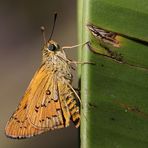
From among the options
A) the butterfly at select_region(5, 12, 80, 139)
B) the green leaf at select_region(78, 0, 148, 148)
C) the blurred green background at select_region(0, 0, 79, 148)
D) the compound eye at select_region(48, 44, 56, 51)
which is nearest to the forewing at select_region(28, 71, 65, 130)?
the butterfly at select_region(5, 12, 80, 139)

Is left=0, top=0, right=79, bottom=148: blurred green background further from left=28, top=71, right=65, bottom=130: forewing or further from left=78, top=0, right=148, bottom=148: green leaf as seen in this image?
left=78, top=0, right=148, bottom=148: green leaf

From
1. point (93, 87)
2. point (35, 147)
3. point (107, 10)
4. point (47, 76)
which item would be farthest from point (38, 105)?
point (35, 147)

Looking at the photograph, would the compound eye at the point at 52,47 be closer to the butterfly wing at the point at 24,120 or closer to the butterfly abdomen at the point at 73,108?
the butterfly wing at the point at 24,120

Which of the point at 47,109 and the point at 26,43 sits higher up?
the point at 47,109

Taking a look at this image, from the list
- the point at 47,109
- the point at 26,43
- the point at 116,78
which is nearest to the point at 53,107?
the point at 47,109

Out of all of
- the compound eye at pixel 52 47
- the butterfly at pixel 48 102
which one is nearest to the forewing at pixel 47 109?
the butterfly at pixel 48 102

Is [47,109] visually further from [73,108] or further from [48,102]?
[73,108]

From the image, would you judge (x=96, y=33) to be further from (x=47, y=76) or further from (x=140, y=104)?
(x=47, y=76)
